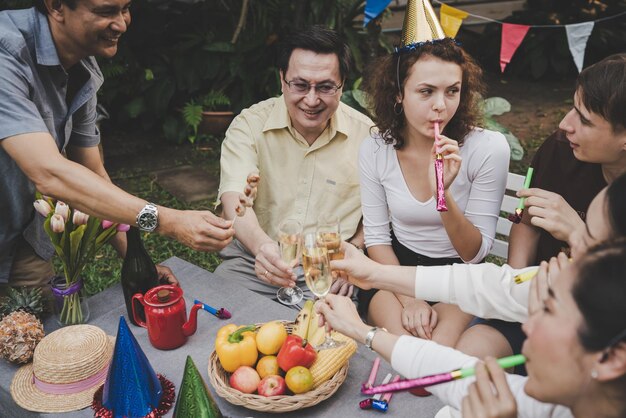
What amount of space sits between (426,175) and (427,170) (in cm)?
3

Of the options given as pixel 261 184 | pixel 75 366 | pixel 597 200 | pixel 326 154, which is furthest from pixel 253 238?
pixel 597 200

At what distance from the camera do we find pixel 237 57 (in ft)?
22.0

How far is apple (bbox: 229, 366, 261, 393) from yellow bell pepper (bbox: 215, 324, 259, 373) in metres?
0.04

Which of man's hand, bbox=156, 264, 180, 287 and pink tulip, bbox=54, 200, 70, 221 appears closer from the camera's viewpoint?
pink tulip, bbox=54, 200, 70, 221

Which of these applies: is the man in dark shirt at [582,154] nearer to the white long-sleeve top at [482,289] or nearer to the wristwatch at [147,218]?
the white long-sleeve top at [482,289]

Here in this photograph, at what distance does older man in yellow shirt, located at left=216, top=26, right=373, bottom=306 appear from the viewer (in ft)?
9.59

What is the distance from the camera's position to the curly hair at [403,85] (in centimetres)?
262

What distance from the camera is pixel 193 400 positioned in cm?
152

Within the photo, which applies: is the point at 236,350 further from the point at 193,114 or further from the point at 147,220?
the point at 193,114

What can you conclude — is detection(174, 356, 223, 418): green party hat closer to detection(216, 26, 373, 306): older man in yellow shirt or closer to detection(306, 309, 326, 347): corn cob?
detection(306, 309, 326, 347): corn cob

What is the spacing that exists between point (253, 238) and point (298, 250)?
0.61 meters

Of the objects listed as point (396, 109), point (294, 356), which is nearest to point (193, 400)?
point (294, 356)

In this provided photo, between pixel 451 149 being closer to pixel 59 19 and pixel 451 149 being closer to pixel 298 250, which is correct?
pixel 298 250

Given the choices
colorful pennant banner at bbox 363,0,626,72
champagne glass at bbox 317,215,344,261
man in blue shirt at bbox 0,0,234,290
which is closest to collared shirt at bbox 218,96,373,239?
man in blue shirt at bbox 0,0,234,290
